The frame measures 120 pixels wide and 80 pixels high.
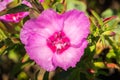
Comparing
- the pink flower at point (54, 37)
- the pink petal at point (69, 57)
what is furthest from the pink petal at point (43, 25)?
the pink petal at point (69, 57)

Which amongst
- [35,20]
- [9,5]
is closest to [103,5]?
[9,5]

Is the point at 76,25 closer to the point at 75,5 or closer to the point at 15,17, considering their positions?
the point at 15,17

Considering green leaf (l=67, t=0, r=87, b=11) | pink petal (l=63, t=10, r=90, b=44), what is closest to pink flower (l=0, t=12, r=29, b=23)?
pink petal (l=63, t=10, r=90, b=44)

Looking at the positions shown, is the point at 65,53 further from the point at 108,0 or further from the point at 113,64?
the point at 108,0

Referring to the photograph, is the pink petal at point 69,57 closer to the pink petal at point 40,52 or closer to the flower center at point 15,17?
the pink petal at point 40,52

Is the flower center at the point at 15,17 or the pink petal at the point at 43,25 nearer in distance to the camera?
the pink petal at the point at 43,25

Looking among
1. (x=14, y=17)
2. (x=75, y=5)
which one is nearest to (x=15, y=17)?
(x=14, y=17)

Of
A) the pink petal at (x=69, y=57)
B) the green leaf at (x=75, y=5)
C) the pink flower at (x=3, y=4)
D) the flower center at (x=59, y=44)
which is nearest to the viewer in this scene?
the pink petal at (x=69, y=57)
